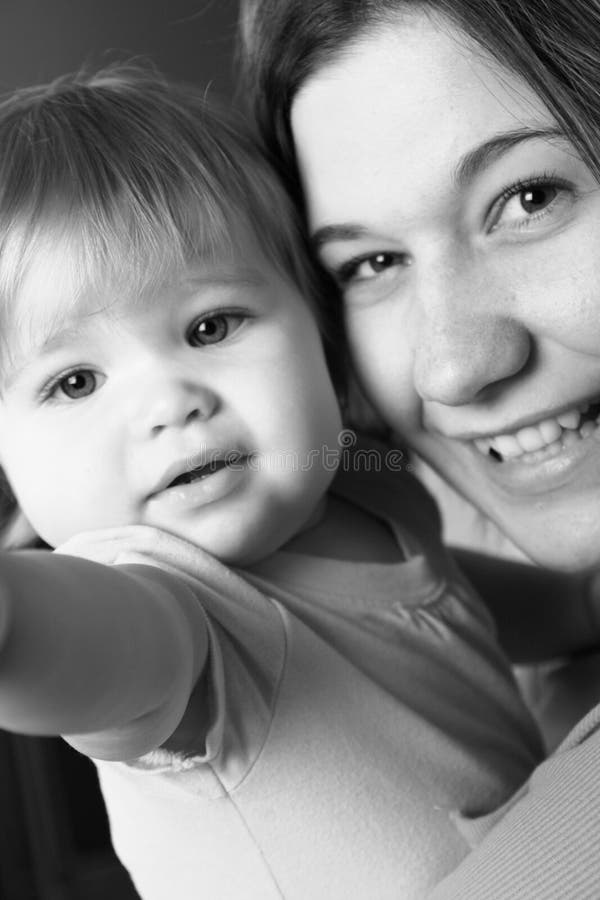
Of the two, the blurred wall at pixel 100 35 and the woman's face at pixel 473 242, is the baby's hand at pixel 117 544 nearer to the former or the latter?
the woman's face at pixel 473 242

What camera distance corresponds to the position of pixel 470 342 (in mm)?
1041

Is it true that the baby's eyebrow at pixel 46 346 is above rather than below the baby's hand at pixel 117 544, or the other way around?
above

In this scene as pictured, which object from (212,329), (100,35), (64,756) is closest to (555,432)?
(212,329)

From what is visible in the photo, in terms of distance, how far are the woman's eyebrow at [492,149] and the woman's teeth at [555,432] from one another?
0.86 ft

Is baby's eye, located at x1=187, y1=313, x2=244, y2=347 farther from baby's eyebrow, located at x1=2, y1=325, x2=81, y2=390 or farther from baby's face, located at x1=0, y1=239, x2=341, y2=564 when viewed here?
baby's eyebrow, located at x1=2, y1=325, x2=81, y2=390

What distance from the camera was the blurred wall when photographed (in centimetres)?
204

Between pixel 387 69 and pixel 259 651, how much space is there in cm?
58

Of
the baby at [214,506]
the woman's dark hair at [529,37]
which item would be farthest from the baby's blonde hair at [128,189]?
the woman's dark hair at [529,37]

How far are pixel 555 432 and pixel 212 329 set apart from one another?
0.38 meters

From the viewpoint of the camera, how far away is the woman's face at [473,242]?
1015 mm

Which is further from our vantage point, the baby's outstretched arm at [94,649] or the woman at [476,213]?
the woman at [476,213]

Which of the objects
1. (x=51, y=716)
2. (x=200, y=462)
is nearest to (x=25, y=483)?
(x=200, y=462)

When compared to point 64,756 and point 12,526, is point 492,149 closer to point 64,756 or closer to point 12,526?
point 12,526

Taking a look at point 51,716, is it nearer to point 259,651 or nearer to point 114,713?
point 114,713
